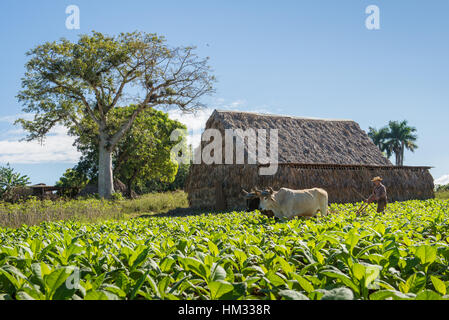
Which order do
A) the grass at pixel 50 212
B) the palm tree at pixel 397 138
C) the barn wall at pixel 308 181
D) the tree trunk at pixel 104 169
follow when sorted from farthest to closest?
the palm tree at pixel 397 138 → the tree trunk at pixel 104 169 → the barn wall at pixel 308 181 → the grass at pixel 50 212

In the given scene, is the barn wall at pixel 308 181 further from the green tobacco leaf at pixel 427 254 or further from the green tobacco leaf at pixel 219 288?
the green tobacco leaf at pixel 219 288

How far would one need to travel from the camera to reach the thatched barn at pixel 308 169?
63.7 ft

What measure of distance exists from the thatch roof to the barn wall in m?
1.22

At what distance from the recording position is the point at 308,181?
19156mm

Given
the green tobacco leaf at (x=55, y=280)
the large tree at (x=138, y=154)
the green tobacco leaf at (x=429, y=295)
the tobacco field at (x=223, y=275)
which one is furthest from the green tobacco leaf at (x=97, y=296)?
the large tree at (x=138, y=154)

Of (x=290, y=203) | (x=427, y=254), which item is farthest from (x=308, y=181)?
(x=427, y=254)

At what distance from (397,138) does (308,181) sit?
161 ft

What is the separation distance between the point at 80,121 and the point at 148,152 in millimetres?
8594

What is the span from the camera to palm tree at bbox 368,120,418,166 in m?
60.8

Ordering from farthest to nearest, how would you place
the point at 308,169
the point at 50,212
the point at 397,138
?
1. the point at 397,138
2. the point at 308,169
3. the point at 50,212

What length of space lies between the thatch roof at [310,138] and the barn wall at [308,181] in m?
1.22

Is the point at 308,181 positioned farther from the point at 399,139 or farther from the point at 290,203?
the point at 399,139

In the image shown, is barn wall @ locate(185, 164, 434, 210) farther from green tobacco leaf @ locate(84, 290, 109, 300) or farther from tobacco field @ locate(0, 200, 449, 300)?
green tobacco leaf @ locate(84, 290, 109, 300)

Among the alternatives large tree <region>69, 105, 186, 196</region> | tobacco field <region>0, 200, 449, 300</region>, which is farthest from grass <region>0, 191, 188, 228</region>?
large tree <region>69, 105, 186, 196</region>
